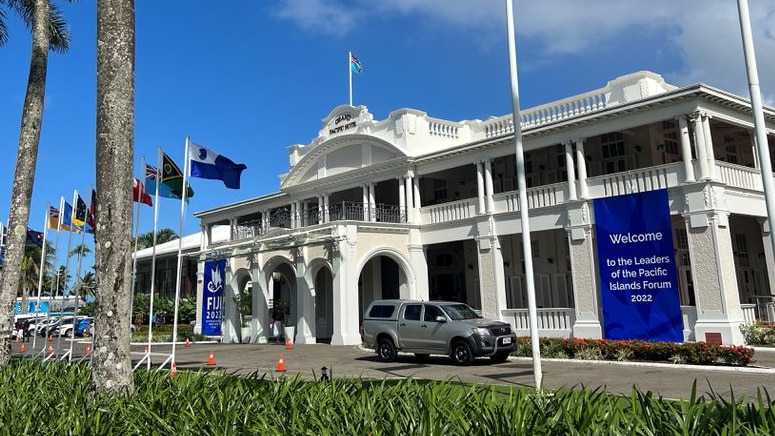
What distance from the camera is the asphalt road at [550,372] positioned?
1255 centimetres

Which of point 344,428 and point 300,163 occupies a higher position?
point 300,163

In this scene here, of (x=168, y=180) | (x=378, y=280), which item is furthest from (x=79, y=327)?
(x=168, y=180)

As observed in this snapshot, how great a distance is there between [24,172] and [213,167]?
516 cm

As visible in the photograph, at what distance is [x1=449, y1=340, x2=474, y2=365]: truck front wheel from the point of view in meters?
17.7

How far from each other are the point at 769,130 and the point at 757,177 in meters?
2.00

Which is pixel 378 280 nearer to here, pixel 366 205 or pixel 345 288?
pixel 366 205

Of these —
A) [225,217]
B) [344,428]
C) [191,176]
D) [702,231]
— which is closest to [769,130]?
[702,231]

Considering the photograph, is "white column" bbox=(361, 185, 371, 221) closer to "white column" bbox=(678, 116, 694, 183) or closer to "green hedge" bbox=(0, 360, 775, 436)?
"white column" bbox=(678, 116, 694, 183)

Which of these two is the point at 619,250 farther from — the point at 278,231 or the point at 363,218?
the point at 278,231

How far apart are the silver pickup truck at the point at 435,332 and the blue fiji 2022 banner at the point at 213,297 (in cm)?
1700

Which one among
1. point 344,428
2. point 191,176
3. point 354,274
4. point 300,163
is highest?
point 300,163

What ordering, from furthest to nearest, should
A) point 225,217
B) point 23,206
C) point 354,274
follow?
point 225,217 < point 354,274 < point 23,206

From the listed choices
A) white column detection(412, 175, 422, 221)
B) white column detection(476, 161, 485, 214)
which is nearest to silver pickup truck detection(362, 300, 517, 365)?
white column detection(476, 161, 485, 214)

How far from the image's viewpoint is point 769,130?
76.1ft
